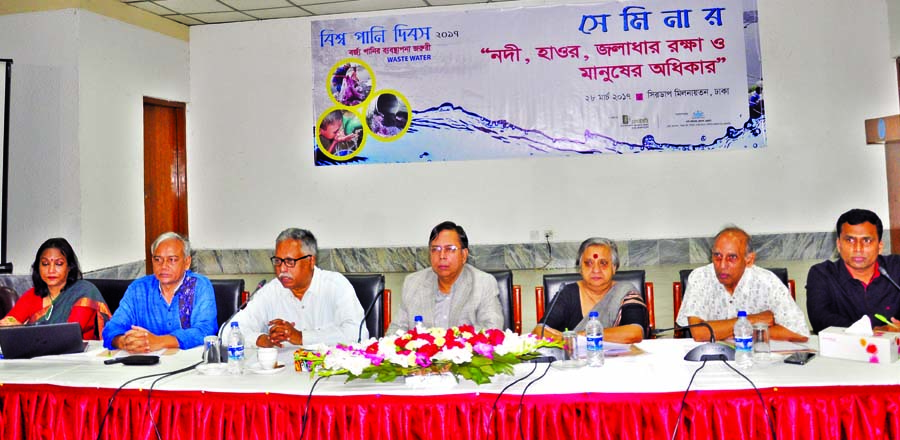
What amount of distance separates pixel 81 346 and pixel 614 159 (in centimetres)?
526

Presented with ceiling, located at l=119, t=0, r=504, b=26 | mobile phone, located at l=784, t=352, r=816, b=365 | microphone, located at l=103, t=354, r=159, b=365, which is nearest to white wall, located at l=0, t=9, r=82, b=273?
ceiling, located at l=119, t=0, r=504, b=26

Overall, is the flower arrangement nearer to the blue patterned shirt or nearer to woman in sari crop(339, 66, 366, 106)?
the blue patterned shirt

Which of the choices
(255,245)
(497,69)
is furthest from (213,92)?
(497,69)

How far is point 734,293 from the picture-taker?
325cm

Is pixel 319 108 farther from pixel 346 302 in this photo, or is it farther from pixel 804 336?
pixel 804 336

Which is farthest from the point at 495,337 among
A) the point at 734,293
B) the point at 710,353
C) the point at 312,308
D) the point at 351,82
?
the point at 351,82

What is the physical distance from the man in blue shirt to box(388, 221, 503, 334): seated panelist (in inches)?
31.9

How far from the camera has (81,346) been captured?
2.93 metres

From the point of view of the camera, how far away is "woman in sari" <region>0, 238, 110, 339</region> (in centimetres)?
345

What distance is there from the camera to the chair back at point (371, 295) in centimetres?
342

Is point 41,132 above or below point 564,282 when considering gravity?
above

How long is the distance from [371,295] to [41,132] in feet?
12.9

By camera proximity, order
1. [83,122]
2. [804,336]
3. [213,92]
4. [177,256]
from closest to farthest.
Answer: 1. [804,336]
2. [177,256]
3. [83,122]
4. [213,92]

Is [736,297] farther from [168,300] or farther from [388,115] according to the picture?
[388,115]
